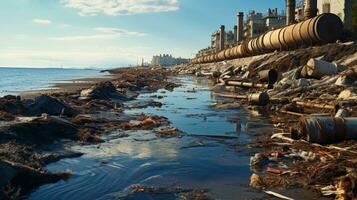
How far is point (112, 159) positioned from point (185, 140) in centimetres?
291

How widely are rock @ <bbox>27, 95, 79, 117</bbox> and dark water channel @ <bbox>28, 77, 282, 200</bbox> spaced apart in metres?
3.59

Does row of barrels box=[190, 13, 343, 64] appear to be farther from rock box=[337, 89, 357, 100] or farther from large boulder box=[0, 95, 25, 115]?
large boulder box=[0, 95, 25, 115]

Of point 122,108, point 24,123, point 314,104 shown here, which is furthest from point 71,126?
point 314,104

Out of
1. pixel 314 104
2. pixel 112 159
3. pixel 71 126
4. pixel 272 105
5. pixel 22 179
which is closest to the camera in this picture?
pixel 22 179

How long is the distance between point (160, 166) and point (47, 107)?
7.79 m

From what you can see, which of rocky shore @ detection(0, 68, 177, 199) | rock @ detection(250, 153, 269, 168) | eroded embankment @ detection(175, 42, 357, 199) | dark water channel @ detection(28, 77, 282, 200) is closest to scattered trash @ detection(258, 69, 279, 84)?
eroded embankment @ detection(175, 42, 357, 199)

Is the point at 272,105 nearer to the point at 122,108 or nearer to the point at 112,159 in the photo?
the point at 122,108

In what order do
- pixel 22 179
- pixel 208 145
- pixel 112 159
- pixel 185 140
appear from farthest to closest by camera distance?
pixel 185 140
pixel 208 145
pixel 112 159
pixel 22 179

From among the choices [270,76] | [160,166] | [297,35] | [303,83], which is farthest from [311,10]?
[160,166]

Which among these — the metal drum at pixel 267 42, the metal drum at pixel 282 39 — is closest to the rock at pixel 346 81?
the metal drum at pixel 282 39

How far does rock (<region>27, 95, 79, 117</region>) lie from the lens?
1516cm

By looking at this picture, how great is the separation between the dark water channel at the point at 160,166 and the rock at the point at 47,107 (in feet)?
11.8

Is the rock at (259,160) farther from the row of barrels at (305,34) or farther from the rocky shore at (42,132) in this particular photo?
the row of barrels at (305,34)

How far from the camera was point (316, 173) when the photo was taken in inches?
298
